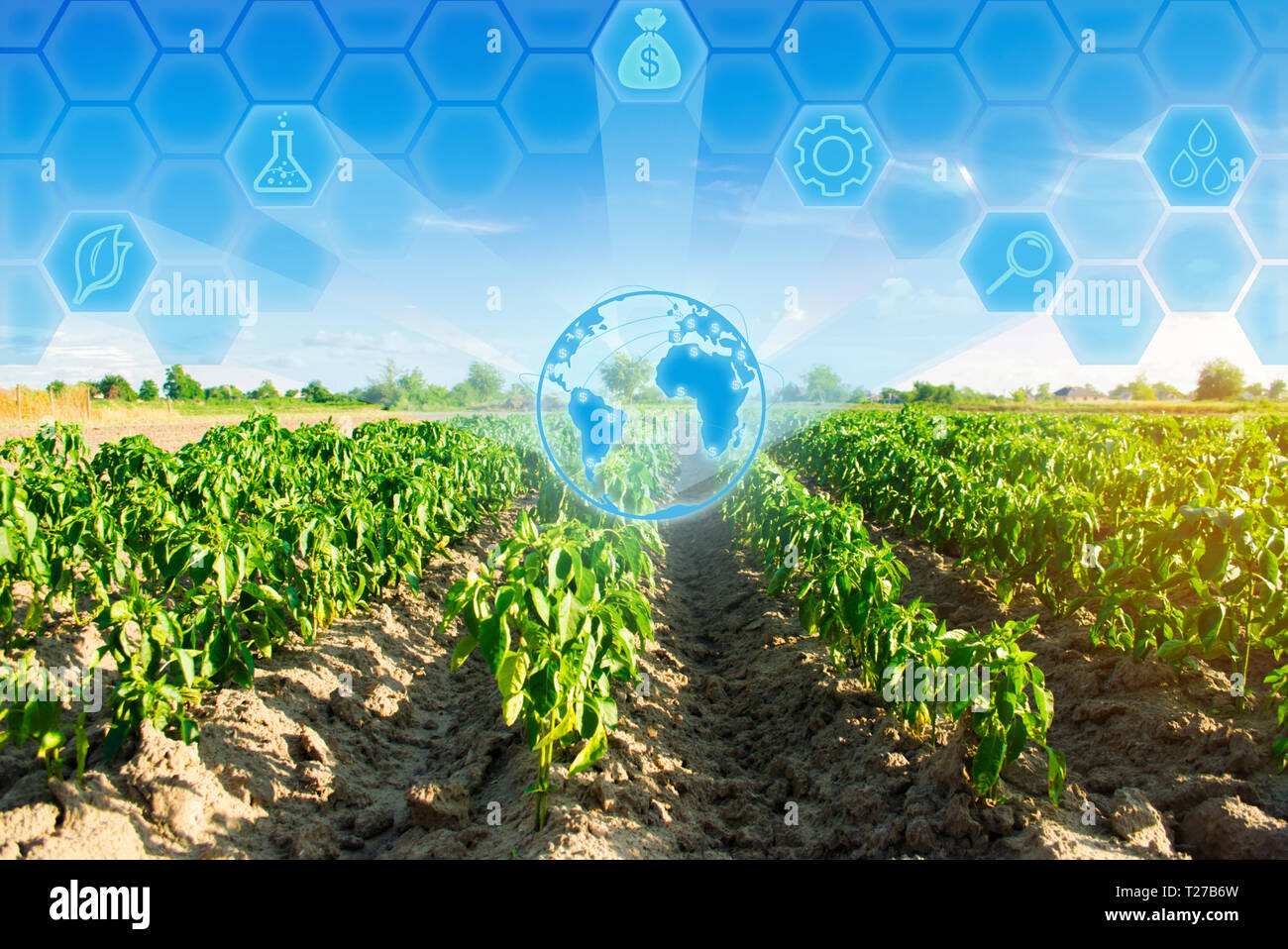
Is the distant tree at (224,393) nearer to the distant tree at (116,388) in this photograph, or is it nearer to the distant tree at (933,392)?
the distant tree at (116,388)

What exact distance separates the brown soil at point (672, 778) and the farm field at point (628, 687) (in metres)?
0.02

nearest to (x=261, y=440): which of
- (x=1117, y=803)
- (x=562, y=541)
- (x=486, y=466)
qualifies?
(x=486, y=466)

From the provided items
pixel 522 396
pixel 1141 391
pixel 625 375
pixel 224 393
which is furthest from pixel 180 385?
pixel 1141 391

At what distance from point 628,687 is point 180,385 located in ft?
160

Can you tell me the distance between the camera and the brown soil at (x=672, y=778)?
3.36 meters

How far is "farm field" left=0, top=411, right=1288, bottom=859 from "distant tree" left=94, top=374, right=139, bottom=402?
1472 inches

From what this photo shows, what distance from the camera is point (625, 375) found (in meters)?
6.73

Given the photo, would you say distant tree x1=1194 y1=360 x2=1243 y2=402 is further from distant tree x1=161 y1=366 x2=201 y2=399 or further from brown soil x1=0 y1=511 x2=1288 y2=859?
distant tree x1=161 y1=366 x2=201 y2=399

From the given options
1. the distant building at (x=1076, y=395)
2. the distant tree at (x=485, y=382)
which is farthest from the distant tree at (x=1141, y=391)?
the distant tree at (x=485, y=382)

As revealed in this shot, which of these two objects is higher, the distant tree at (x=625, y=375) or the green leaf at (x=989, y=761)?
the distant tree at (x=625, y=375)

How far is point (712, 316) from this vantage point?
6.13 metres

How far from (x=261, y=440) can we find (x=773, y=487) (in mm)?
6876

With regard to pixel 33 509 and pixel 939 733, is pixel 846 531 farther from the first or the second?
pixel 33 509

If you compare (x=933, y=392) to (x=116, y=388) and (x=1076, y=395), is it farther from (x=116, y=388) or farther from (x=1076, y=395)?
(x=116, y=388)
